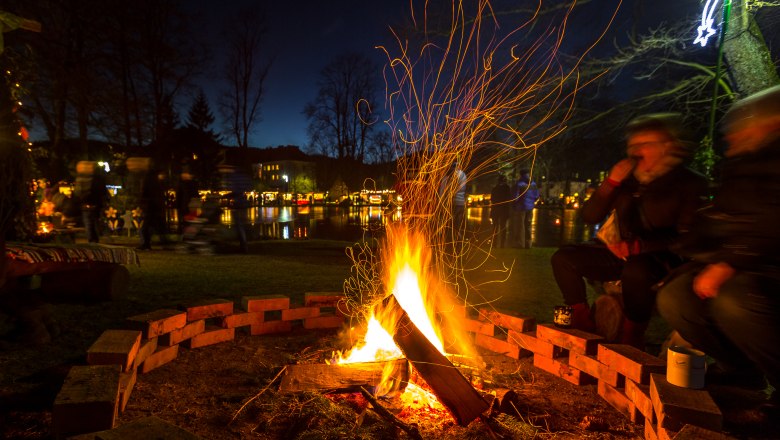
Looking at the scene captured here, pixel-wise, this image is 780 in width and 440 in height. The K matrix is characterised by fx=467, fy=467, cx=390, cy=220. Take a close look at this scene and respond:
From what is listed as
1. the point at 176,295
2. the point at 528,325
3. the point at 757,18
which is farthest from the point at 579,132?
the point at 176,295

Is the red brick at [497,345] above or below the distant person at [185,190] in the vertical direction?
below

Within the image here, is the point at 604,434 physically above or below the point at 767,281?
below

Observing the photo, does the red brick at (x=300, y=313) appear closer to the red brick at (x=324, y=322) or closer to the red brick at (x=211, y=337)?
the red brick at (x=324, y=322)

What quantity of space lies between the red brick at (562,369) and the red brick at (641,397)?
46 centimetres

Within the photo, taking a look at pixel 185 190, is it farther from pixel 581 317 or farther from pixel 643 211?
pixel 643 211

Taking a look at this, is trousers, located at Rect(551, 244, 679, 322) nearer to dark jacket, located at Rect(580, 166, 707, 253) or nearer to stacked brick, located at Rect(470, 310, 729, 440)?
dark jacket, located at Rect(580, 166, 707, 253)

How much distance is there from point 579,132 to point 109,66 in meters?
14.7

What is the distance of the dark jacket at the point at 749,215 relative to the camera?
2.17 metres

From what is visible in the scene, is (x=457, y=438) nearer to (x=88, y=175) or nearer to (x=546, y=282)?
(x=546, y=282)

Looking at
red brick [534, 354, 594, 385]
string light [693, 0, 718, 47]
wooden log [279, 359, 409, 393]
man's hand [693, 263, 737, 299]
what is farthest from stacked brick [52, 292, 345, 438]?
string light [693, 0, 718, 47]

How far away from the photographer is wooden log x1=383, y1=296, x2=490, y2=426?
275 centimetres

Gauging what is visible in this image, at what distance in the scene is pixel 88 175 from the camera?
30.5ft

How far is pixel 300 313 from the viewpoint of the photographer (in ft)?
14.4

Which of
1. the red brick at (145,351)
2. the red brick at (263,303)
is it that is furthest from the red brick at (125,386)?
the red brick at (263,303)
